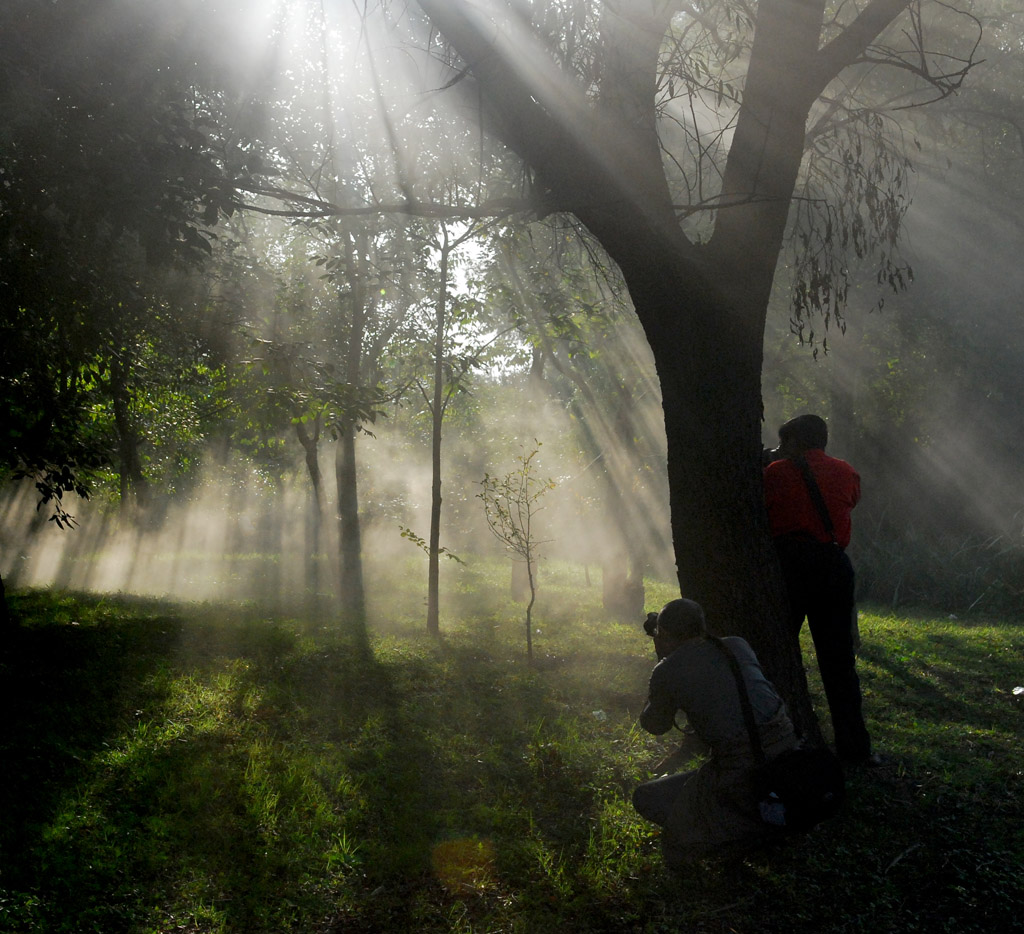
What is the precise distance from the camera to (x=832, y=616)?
16.9 feet

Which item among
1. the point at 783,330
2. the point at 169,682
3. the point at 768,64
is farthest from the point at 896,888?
the point at 783,330

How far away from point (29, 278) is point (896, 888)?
7709 millimetres

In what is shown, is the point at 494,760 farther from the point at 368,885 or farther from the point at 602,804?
the point at 368,885

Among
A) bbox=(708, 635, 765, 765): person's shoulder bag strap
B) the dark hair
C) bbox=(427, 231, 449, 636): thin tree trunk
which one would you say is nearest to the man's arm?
bbox=(708, 635, 765, 765): person's shoulder bag strap

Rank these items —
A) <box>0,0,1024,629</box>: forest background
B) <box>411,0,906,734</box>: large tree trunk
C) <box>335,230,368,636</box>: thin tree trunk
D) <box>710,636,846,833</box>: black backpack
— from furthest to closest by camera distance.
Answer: <box>335,230,368,636</box>: thin tree trunk
<box>0,0,1024,629</box>: forest background
<box>411,0,906,734</box>: large tree trunk
<box>710,636,846,833</box>: black backpack

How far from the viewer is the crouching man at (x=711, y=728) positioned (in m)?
3.79

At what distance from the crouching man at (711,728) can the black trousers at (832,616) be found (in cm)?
133

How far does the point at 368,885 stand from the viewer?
428 centimetres

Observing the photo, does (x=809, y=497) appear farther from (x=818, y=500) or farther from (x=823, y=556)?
(x=823, y=556)

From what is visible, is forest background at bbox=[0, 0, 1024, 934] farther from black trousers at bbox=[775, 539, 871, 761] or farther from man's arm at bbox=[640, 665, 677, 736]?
man's arm at bbox=[640, 665, 677, 736]

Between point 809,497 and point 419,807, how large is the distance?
3.09 meters

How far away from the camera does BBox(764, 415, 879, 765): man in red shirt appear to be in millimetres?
5125

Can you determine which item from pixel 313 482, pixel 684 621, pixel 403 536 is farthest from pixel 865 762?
pixel 313 482

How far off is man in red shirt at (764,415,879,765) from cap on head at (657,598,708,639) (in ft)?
4.45
